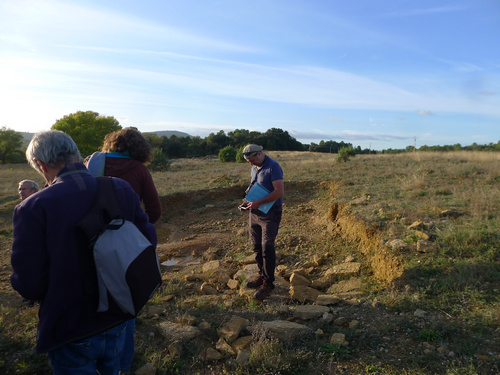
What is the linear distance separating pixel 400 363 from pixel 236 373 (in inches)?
51.4

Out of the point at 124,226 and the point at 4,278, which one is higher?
the point at 124,226

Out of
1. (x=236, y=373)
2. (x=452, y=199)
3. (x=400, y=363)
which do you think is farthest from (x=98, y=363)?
(x=452, y=199)

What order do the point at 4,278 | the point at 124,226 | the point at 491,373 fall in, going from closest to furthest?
the point at 124,226 < the point at 491,373 < the point at 4,278

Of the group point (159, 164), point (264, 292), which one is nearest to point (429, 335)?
point (264, 292)

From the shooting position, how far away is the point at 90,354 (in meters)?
1.81

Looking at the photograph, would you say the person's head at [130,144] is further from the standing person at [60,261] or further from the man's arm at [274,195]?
the man's arm at [274,195]

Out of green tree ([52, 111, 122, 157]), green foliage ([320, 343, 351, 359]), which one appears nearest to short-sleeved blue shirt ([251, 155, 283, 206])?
green foliage ([320, 343, 351, 359])

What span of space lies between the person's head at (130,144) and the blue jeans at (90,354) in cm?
139

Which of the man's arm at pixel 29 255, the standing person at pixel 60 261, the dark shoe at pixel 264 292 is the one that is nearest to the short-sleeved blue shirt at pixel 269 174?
the dark shoe at pixel 264 292

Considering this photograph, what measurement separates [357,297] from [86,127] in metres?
41.0

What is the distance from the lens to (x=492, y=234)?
4.71 meters

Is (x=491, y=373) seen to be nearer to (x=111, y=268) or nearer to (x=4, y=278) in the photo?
(x=111, y=268)

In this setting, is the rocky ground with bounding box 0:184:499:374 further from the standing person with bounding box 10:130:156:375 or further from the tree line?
the tree line

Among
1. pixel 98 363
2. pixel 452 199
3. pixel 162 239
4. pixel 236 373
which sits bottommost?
pixel 162 239
